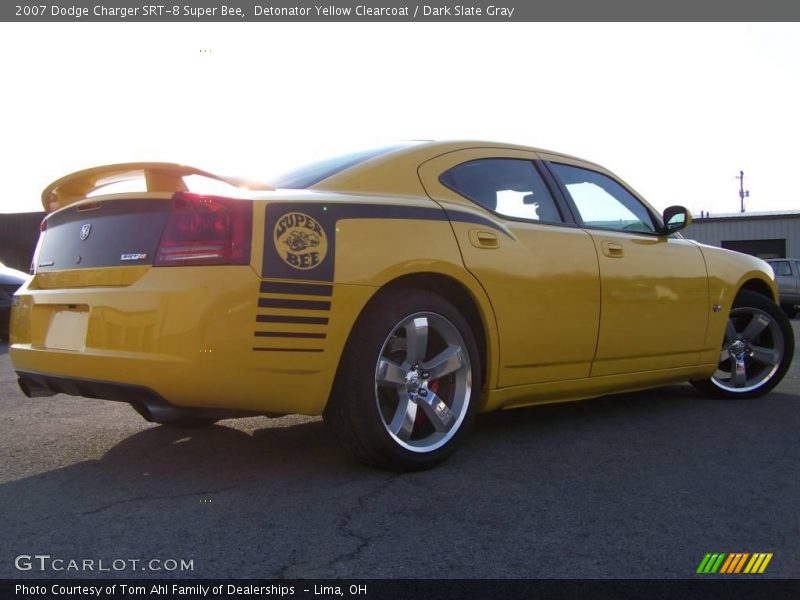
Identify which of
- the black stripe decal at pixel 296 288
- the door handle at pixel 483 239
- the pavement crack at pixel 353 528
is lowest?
the pavement crack at pixel 353 528

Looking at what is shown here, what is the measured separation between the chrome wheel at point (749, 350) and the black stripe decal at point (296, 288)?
3.41 metres

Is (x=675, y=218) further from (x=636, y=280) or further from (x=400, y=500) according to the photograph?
(x=400, y=500)

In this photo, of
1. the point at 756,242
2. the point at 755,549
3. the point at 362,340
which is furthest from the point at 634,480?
the point at 756,242

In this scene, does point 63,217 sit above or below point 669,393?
above

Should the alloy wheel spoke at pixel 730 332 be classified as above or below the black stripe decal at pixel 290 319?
below

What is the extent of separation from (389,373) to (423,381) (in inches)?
8.8

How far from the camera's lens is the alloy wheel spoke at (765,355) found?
5570mm

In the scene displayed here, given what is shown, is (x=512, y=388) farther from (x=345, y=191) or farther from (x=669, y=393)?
(x=669, y=393)

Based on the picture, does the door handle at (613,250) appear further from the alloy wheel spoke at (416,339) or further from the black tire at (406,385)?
the alloy wheel spoke at (416,339)

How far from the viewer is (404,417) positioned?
11.1ft

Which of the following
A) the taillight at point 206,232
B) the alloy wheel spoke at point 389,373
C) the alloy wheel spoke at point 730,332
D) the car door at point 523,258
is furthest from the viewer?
the alloy wheel spoke at point 730,332

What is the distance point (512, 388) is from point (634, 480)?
2.63 ft

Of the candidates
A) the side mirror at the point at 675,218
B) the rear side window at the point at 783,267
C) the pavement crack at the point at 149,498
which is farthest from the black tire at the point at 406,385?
the rear side window at the point at 783,267
